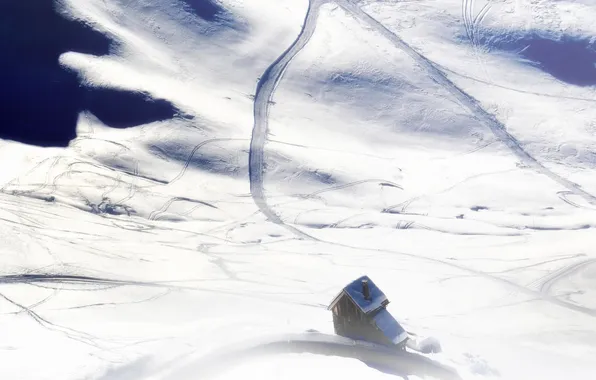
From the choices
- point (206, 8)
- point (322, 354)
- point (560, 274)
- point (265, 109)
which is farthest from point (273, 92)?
point (322, 354)

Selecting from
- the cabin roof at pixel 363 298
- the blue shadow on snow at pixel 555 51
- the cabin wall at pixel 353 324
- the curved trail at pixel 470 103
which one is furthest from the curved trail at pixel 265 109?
the blue shadow on snow at pixel 555 51

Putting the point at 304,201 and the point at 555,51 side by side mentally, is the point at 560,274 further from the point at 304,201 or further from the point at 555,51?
the point at 555,51

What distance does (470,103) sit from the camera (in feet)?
165

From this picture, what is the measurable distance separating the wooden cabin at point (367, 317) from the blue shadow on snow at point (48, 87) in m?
24.0

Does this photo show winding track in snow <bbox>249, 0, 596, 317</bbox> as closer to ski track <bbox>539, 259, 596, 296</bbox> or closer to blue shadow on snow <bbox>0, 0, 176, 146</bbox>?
ski track <bbox>539, 259, 596, 296</bbox>

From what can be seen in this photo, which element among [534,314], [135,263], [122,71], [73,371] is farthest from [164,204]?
[534,314]

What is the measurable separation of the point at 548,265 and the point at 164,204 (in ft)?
67.1

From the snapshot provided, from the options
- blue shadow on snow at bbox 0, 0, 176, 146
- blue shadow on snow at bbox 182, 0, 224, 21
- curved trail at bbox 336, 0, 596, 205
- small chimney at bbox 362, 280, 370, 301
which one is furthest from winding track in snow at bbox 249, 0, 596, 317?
small chimney at bbox 362, 280, 370, 301

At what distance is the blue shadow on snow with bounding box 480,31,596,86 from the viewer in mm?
54625

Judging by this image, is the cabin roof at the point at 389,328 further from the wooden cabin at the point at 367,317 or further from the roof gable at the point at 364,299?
the roof gable at the point at 364,299

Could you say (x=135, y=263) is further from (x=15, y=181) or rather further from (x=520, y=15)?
(x=520, y=15)

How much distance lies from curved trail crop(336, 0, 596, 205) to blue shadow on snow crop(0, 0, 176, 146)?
20325mm

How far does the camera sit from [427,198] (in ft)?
134

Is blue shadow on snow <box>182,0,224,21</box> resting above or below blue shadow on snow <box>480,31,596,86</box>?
below
